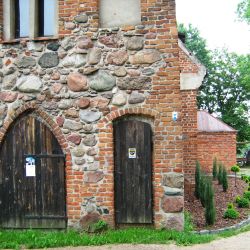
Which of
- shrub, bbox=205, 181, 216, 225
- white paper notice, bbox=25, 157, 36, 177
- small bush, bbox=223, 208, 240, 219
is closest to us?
white paper notice, bbox=25, 157, 36, 177

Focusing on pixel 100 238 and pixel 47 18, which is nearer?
pixel 100 238

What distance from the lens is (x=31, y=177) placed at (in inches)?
318

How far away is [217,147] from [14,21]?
48.5 feet

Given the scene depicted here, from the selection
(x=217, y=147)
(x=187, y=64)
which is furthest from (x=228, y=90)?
(x=187, y=64)

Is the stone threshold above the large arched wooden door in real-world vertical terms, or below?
below

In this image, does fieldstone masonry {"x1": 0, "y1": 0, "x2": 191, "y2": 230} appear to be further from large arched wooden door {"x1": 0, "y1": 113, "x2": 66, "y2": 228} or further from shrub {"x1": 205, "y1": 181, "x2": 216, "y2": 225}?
shrub {"x1": 205, "y1": 181, "x2": 216, "y2": 225}

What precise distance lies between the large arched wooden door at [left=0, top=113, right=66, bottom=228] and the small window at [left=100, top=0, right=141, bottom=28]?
103 inches

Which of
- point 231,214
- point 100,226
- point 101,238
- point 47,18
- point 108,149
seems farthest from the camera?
point 231,214

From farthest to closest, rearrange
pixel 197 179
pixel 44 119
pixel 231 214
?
pixel 197 179 → pixel 231 214 → pixel 44 119

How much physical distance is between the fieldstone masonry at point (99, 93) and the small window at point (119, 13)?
0.62 feet

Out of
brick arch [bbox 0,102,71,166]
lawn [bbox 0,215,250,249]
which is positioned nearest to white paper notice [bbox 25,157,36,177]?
brick arch [bbox 0,102,71,166]

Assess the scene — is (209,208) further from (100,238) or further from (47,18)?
(47,18)

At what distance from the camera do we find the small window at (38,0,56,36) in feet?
26.7

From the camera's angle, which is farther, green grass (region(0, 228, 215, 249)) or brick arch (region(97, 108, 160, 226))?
brick arch (region(97, 108, 160, 226))
